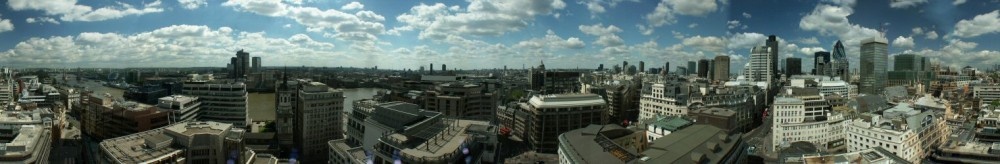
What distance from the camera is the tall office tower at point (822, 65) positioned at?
47.1 metres

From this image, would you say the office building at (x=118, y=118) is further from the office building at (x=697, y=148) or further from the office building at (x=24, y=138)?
the office building at (x=697, y=148)

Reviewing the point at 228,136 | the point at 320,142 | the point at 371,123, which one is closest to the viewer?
the point at 228,136

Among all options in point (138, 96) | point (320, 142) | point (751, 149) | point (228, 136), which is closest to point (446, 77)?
point (138, 96)

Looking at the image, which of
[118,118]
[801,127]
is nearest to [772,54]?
[801,127]

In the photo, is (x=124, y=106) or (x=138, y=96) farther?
(x=138, y=96)

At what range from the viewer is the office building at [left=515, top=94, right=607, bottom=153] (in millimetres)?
16156

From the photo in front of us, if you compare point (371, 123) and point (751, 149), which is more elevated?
point (371, 123)

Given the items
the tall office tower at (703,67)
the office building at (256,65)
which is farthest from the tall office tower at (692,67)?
the office building at (256,65)

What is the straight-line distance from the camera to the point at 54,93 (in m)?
24.8

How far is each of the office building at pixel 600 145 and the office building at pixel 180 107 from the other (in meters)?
12.0

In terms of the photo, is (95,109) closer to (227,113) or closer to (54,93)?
(227,113)

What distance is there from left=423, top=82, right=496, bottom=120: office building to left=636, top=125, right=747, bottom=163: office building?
8978 millimetres

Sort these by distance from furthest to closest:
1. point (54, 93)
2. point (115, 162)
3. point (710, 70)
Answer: point (710, 70), point (54, 93), point (115, 162)

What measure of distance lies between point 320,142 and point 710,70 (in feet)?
148
